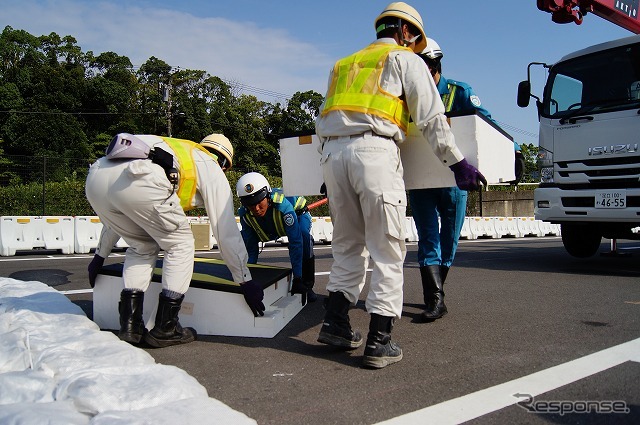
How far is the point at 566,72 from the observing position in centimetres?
707

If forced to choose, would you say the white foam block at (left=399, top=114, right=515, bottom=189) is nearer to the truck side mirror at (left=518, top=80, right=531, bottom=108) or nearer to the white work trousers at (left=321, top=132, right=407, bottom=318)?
the white work trousers at (left=321, top=132, right=407, bottom=318)

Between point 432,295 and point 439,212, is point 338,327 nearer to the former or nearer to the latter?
point 432,295

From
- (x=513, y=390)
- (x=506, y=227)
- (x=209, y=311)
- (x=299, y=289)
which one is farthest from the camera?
(x=506, y=227)

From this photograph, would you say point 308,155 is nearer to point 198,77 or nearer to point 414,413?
point 414,413

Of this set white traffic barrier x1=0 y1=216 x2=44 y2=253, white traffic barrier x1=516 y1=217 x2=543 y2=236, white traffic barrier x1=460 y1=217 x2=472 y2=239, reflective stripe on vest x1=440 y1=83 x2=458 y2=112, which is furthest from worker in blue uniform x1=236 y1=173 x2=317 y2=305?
white traffic barrier x1=516 y1=217 x2=543 y2=236

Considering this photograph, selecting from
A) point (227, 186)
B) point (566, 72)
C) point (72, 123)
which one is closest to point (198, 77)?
point (72, 123)

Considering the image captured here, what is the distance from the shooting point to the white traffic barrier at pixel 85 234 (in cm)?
1145

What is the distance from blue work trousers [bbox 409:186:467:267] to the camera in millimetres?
3994

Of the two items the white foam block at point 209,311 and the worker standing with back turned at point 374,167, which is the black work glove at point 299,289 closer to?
Answer: the white foam block at point 209,311

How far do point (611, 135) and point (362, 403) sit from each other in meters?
5.41

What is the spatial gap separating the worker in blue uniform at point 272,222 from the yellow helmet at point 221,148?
0.83 metres

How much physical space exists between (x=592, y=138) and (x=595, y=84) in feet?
2.84

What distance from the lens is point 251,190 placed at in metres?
4.63

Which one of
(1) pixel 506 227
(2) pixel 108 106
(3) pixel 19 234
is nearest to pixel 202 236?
(3) pixel 19 234
